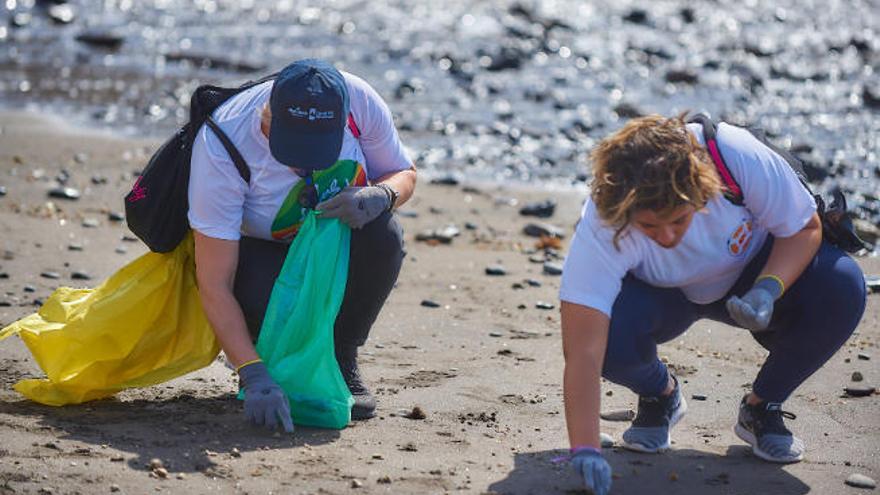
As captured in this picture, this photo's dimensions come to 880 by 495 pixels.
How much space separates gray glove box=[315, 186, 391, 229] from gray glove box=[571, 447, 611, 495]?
1.09 meters

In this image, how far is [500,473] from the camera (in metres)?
4.19

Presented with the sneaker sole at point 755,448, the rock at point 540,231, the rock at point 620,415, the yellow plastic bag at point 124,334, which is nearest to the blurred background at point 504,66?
the rock at point 540,231

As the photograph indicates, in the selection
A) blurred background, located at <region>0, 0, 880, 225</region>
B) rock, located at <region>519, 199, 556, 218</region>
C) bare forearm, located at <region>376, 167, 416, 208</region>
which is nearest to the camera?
bare forearm, located at <region>376, 167, 416, 208</region>

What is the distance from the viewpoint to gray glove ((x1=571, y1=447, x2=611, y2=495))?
3.81 metres

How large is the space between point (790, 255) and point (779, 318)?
30cm

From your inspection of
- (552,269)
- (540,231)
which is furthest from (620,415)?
(540,231)

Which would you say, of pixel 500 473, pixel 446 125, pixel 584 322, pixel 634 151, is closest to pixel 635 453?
pixel 500 473

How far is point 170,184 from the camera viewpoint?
14.6 ft

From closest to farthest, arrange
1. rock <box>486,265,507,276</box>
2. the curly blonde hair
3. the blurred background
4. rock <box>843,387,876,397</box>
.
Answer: the curly blonde hair < rock <box>843,387,876,397</box> < rock <box>486,265,507,276</box> < the blurred background

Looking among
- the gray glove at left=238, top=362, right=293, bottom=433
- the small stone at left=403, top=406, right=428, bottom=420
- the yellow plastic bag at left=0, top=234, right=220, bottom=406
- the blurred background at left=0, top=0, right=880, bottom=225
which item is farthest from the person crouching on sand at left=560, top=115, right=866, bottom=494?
the blurred background at left=0, top=0, right=880, bottom=225

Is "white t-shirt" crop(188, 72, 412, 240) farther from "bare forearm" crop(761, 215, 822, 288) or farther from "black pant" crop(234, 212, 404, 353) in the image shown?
"bare forearm" crop(761, 215, 822, 288)

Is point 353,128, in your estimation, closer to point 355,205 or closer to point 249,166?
point 355,205

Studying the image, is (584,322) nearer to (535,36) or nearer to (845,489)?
(845,489)

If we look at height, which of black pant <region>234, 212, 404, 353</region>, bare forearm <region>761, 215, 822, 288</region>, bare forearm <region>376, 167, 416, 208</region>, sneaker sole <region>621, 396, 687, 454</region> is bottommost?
sneaker sole <region>621, 396, 687, 454</region>
